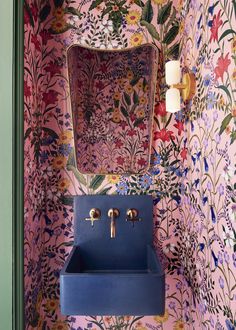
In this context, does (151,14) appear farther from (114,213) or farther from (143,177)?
(114,213)

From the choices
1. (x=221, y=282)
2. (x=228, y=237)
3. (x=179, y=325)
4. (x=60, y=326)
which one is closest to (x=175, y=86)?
(x=228, y=237)

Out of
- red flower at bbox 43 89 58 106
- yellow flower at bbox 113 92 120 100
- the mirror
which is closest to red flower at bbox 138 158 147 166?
the mirror

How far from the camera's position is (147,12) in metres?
1.52

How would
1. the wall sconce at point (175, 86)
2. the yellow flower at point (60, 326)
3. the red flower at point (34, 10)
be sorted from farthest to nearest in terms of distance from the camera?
1. the yellow flower at point (60, 326)
2. the red flower at point (34, 10)
3. the wall sconce at point (175, 86)

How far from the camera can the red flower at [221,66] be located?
35.5 inches

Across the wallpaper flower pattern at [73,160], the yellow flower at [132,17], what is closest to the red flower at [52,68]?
the wallpaper flower pattern at [73,160]

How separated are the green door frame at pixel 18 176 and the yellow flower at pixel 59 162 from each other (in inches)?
14.2

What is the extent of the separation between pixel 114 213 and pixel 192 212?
38 centimetres

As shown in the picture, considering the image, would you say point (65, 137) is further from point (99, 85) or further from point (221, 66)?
point (221, 66)

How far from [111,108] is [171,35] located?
484 millimetres

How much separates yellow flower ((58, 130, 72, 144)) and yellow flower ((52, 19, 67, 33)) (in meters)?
0.53

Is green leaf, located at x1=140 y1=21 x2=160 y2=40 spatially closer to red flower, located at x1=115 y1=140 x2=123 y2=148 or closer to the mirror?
the mirror

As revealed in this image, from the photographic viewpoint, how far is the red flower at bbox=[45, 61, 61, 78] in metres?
1.55

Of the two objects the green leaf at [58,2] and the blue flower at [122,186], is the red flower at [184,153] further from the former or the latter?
the green leaf at [58,2]
